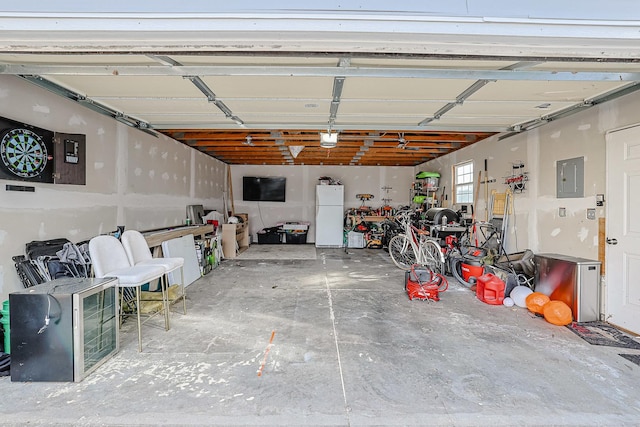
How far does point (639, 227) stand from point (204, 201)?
7201 millimetres

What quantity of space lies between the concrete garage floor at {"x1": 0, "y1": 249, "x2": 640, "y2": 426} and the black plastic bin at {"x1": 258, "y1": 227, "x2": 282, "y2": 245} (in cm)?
547

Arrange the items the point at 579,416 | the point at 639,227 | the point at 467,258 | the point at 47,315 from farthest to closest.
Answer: the point at 467,258
the point at 639,227
the point at 47,315
the point at 579,416

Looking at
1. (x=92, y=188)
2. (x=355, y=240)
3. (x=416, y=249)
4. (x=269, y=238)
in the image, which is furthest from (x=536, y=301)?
(x=269, y=238)

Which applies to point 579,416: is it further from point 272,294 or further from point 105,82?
point 105,82

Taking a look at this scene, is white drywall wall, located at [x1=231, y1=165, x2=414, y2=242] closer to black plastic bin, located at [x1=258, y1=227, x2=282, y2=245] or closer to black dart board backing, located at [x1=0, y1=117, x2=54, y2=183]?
black plastic bin, located at [x1=258, y1=227, x2=282, y2=245]

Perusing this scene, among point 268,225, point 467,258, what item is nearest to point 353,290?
point 467,258

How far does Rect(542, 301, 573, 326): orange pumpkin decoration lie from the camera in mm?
3170

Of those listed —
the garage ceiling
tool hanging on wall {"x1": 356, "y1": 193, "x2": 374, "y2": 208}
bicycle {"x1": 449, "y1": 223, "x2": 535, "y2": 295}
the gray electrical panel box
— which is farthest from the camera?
tool hanging on wall {"x1": 356, "y1": 193, "x2": 374, "y2": 208}

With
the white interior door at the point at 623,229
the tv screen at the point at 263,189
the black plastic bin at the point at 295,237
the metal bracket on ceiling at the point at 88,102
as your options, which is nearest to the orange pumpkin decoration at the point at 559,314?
the white interior door at the point at 623,229

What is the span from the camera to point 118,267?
280cm

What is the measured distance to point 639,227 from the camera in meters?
2.96

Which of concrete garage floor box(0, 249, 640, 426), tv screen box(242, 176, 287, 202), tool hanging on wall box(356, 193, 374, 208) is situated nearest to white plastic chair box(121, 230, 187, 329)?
concrete garage floor box(0, 249, 640, 426)

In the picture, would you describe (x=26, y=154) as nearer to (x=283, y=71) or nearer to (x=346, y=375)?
(x=283, y=71)

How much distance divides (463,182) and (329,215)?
142 inches
